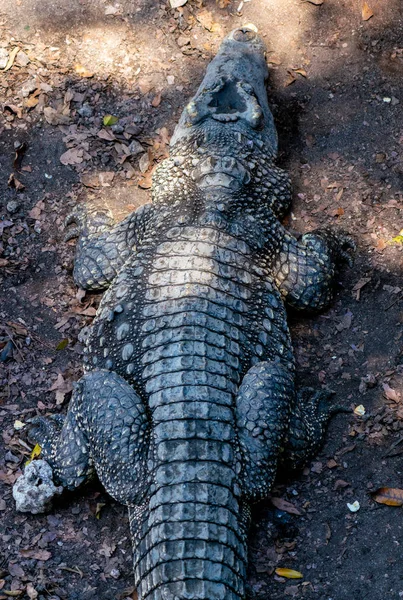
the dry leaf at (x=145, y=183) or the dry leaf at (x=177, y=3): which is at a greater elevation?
the dry leaf at (x=177, y=3)

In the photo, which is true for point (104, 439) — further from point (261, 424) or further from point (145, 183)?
point (145, 183)

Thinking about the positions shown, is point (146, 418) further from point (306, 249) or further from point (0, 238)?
point (0, 238)

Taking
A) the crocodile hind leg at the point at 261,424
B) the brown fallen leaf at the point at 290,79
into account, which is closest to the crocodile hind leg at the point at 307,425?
the crocodile hind leg at the point at 261,424

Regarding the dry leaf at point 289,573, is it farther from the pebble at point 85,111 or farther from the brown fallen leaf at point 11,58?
the brown fallen leaf at point 11,58

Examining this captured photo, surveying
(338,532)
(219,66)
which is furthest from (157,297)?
(219,66)

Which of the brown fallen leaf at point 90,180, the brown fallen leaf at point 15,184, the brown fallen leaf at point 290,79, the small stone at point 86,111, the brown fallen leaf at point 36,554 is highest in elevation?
the brown fallen leaf at point 290,79

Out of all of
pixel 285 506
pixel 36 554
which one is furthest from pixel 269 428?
pixel 36 554

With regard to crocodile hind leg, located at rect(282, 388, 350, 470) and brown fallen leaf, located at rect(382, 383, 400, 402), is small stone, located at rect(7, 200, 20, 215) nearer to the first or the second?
crocodile hind leg, located at rect(282, 388, 350, 470)
